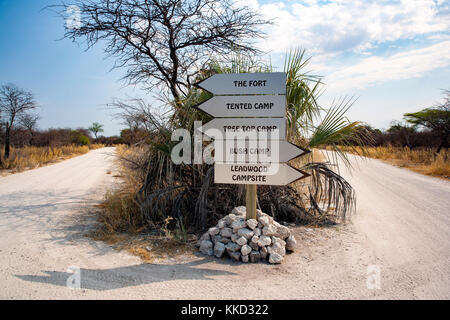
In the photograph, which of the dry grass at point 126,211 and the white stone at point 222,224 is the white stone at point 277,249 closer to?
the white stone at point 222,224

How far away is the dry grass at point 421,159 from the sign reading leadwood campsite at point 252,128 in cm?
211

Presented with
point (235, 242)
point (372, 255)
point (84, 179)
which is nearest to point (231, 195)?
point (235, 242)

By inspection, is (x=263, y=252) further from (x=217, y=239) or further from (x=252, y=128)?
(x=252, y=128)

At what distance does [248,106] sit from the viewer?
4.13 m

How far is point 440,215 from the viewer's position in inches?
240

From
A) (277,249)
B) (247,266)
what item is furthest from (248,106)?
(247,266)

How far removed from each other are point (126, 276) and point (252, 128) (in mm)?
2372

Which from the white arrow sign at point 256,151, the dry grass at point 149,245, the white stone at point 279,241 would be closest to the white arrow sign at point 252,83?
the white arrow sign at point 256,151

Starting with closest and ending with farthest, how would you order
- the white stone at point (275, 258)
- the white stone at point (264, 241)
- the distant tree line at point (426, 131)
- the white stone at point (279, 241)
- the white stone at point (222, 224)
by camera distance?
1. the white stone at point (275, 258)
2. the white stone at point (264, 241)
3. the white stone at point (279, 241)
4. the white stone at point (222, 224)
5. the distant tree line at point (426, 131)

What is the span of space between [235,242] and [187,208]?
1611 millimetres

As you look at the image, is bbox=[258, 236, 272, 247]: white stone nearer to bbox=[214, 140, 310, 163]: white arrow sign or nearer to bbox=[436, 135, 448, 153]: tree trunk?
bbox=[214, 140, 310, 163]: white arrow sign

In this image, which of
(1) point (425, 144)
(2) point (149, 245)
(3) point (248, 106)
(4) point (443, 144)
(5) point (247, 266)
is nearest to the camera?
(5) point (247, 266)

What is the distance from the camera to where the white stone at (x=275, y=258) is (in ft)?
13.0

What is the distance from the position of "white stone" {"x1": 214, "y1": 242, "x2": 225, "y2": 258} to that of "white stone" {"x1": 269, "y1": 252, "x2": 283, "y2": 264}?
638 mm
